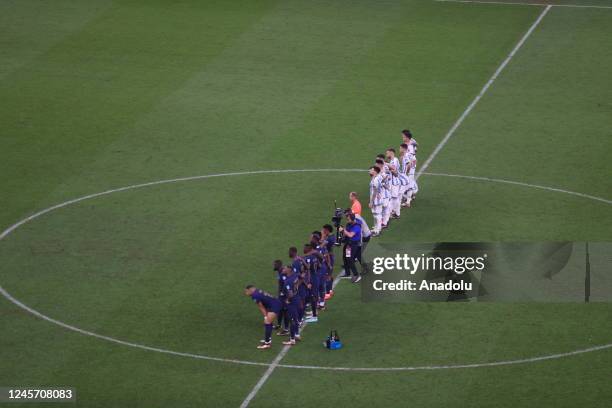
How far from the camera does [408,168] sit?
1385 inches

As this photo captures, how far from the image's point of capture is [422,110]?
41312 mm

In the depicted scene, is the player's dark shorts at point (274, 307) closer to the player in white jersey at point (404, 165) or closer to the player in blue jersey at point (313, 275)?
the player in blue jersey at point (313, 275)

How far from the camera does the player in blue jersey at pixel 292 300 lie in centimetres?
2733

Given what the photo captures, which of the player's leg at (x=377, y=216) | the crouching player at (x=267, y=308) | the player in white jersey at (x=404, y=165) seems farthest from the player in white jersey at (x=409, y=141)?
the crouching player at (x=267, y=308)

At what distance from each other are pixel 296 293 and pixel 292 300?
0.17 metres

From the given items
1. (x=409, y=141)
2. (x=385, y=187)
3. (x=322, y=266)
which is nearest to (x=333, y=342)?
(x=322, y=266)

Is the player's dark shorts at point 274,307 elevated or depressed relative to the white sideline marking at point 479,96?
depressed

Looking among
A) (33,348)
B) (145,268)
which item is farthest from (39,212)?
(33,348)

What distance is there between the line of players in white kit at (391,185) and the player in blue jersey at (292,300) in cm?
589

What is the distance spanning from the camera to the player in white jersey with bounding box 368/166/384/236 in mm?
32906

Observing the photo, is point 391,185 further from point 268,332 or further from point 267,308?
point 268,332

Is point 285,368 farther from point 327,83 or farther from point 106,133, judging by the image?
point 327,83
